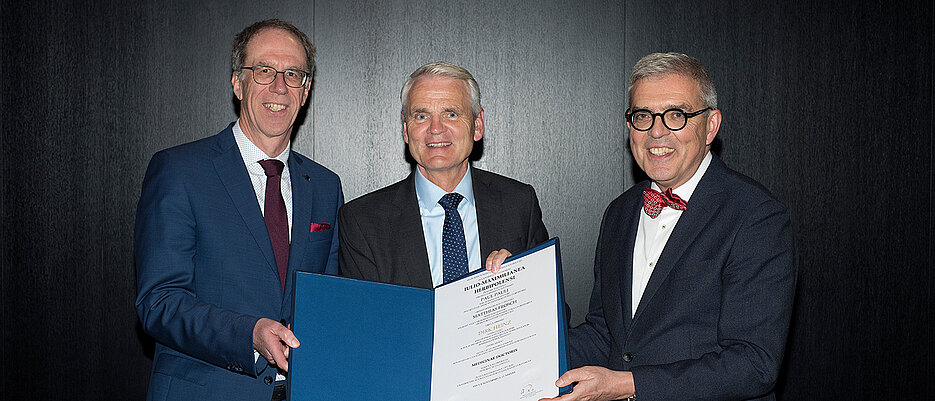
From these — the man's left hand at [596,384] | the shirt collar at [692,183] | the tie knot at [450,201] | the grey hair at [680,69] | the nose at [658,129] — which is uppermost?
the grey hair at [680,69]

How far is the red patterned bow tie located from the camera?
220 cm

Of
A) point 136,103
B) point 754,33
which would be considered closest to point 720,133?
point 754,33

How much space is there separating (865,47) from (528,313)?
3.34 metres

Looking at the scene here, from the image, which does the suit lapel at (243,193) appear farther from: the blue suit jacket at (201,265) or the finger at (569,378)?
the finger at (569,378)

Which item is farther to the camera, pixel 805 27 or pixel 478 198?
pixel 805 27

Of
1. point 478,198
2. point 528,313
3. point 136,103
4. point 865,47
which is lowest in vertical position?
point 528,313

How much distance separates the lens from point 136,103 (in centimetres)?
401

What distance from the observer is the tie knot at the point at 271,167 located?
8.16 feet

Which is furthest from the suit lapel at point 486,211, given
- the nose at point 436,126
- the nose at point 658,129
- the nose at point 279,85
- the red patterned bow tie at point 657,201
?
the nose at point 279,85

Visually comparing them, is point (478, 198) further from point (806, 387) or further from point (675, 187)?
point (806, 387)

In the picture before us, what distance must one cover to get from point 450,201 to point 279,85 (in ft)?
2.39

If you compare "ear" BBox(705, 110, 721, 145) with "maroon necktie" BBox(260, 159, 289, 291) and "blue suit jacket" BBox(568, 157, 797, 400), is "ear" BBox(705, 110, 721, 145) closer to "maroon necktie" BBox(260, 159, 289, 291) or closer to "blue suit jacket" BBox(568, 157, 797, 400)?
"blue suit jacket" BBox(568, 157, 797, 400)

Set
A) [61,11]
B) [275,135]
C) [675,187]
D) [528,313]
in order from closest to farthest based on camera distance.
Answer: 1. [528,313]
2. [675,187]
3. [275,135]
4. [61,11]

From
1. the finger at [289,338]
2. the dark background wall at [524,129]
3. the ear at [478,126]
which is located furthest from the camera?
the dark background wall at [524,129]
